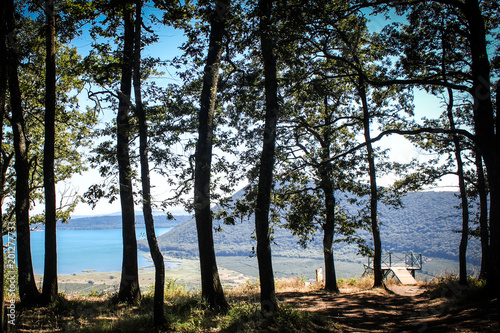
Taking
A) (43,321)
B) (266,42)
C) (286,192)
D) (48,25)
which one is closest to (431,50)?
(266,42)

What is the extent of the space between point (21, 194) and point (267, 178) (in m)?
8.47

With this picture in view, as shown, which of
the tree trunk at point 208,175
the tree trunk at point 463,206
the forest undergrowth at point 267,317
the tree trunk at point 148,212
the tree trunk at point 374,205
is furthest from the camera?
the tree trunk at point 374,205

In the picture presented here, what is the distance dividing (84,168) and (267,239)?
1461 cm

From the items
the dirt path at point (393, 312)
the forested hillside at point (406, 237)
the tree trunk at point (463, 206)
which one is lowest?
the forested hillside at point (406, 237)

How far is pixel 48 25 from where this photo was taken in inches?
404

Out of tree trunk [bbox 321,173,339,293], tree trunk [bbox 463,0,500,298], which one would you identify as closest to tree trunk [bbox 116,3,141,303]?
tree trunk [bbox 321,173,339,293]

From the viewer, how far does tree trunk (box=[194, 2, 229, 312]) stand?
923 cm

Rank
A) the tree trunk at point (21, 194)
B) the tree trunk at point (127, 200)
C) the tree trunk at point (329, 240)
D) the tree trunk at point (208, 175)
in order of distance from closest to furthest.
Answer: the tree trunk at point (208, 175)
the tree trunk at point (21, 194)
the tree trunk at point (127, 200)
the tree trunk at point (329, 240)

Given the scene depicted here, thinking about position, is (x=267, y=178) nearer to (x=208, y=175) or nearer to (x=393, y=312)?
(x=208, y=175)

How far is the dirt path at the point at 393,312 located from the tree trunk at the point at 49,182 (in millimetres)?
8347

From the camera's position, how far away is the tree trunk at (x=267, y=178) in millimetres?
8094

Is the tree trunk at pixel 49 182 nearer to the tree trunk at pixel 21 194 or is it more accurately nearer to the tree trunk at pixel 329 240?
the tree trunk at pixel 21 194

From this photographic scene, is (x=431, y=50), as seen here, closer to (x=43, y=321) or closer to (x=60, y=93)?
(x=43, y=321)

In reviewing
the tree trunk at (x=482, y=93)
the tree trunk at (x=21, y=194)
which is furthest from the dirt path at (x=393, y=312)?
the tree trunk at (x=21, y=194)
